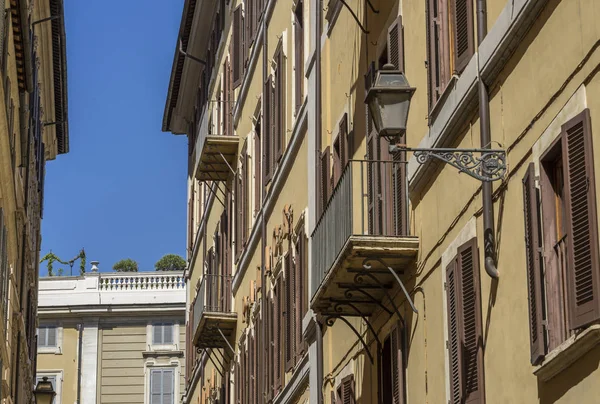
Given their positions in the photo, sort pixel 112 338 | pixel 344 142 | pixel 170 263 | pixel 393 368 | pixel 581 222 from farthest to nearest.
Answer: pixel 170 263 → pixel 112 338 → pixel 344 142 → pixel 393 368 → pixel 581 222

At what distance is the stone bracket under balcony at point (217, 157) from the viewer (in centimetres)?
3388

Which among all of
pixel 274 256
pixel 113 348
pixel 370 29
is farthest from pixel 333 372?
pixel 113 348

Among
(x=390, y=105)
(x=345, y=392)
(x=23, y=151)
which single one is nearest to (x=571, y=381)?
(x=390, y=105)

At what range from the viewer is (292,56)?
2620 centimetres

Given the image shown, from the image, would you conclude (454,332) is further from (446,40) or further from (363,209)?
(363,209)

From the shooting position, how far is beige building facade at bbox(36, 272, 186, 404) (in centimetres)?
5791

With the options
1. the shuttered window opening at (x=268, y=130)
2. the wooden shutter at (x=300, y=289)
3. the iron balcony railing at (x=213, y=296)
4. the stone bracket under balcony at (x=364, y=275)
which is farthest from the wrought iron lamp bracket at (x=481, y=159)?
the iron balcony railing at (x=213, y=296)

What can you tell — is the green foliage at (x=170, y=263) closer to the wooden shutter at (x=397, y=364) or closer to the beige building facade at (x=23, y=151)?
the beige building facade at (x=23, y=151)

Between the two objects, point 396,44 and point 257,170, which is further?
point 257,170

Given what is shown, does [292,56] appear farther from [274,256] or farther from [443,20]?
[443,20]

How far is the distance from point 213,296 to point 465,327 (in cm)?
2231

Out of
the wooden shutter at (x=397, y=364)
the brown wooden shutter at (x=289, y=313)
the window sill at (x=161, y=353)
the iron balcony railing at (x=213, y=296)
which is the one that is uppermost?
the window sill at (x=161, y=353)

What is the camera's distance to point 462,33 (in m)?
14.2

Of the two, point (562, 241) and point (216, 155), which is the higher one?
point (216, 155)
